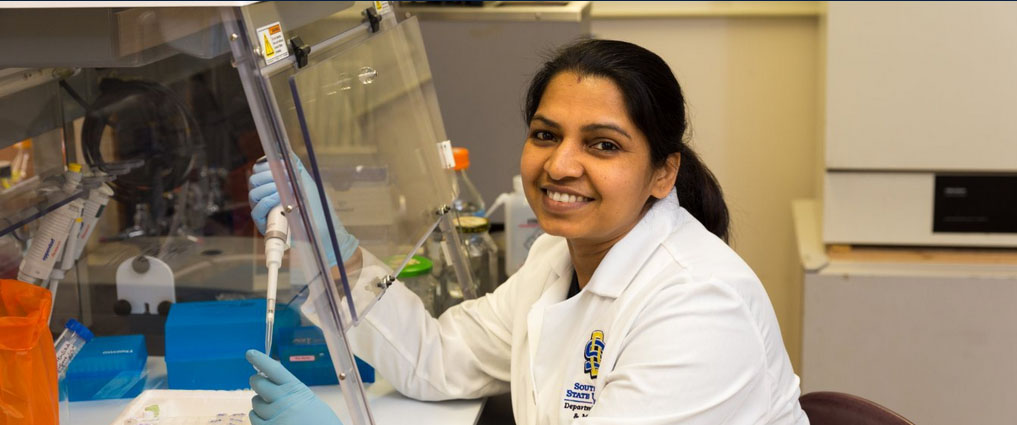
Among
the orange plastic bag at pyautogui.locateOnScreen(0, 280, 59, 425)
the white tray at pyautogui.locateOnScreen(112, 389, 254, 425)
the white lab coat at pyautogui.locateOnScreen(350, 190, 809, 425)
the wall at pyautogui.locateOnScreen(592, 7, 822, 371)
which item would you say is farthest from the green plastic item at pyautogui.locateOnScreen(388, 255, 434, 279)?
the wall at pyautogui.locateOnScreen(592, 7, 822, 371)

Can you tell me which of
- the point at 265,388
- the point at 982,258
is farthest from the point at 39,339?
the point at 982,258

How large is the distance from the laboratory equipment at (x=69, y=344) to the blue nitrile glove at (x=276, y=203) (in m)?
0.39

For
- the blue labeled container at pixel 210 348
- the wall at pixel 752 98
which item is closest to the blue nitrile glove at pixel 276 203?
the blue labeled container at pixel 210 348

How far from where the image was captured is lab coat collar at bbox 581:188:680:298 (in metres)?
1.40

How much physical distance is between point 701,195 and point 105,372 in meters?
0.97

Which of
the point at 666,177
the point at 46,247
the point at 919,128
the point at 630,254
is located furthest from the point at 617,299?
the point at 919,128

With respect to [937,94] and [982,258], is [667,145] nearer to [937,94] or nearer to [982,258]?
[937,94]

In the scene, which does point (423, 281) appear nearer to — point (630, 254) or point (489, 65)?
point (630, 254)

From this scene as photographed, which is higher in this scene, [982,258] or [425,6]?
[425,6]

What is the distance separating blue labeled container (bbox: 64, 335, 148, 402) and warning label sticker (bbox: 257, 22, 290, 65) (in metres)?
0.66

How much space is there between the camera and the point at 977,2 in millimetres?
2248

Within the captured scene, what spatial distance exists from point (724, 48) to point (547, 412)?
190 cm

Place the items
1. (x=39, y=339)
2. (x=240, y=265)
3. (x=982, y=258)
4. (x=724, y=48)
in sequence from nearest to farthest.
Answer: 1. (x=39, y=339)
2. (x=240, y=265)
3. (x=982, y=258)
4. (x=724, y=48)

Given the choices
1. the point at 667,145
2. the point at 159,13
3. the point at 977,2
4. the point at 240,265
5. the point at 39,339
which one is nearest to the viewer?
the point at 159,13
